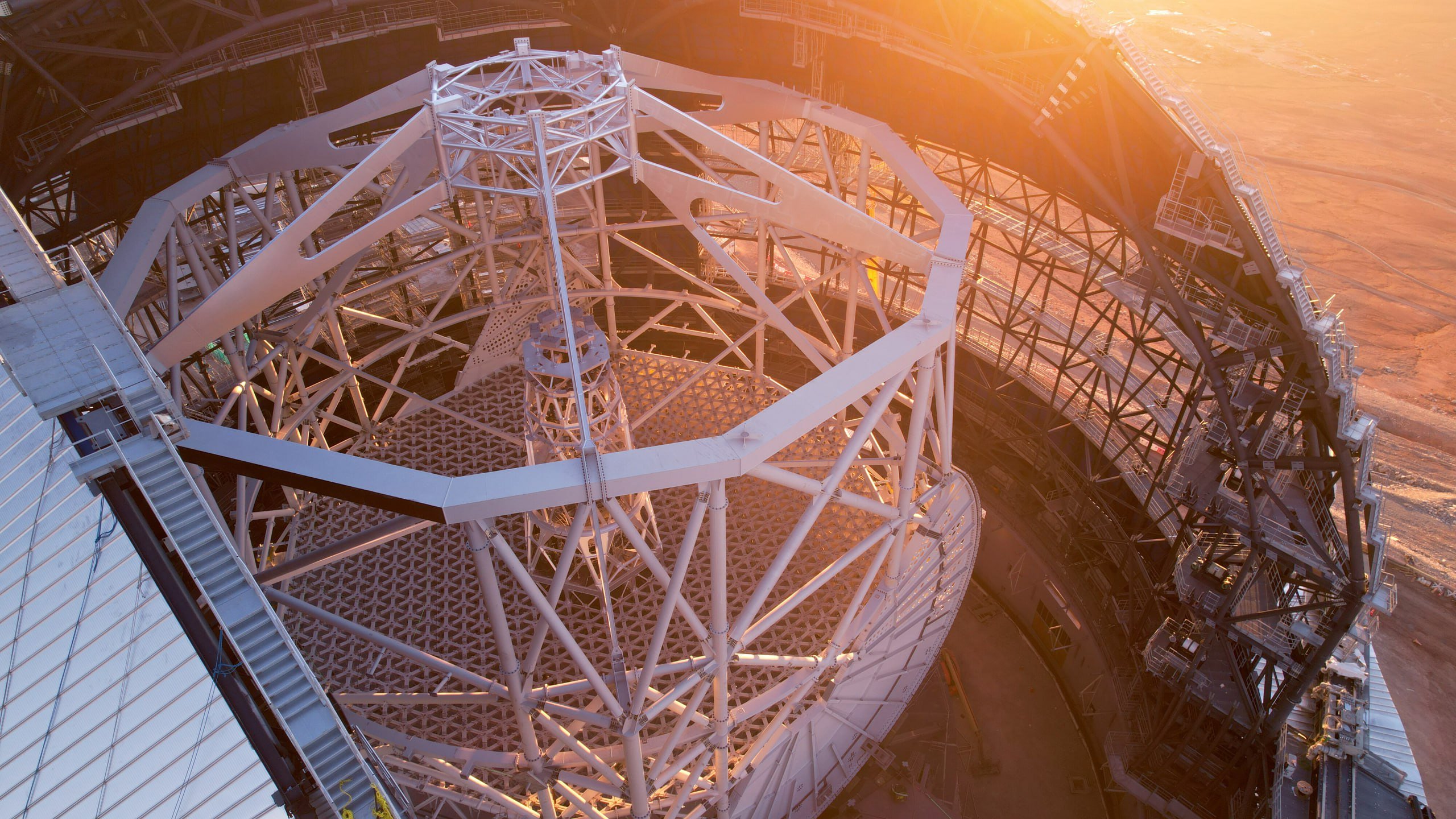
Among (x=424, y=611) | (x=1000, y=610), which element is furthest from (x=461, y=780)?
(x=1000, y=610)

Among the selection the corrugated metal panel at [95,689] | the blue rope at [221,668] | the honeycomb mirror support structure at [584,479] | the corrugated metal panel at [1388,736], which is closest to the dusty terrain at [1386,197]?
the corrugated metal panel at [1388,736]

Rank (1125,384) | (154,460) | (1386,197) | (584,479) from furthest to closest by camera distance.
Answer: (1386,197)
(1125,384)
(584,479)
(154,460)

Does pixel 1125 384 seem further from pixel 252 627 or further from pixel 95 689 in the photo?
pixel 95 689

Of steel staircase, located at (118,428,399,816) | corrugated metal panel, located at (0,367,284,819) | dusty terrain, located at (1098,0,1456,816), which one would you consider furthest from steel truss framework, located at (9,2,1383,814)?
corrugated metal panel, located at (0,367,284,819)

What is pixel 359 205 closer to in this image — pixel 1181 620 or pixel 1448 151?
pixel 1181 620

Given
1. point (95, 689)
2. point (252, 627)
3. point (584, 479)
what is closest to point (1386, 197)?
point (584, 479)

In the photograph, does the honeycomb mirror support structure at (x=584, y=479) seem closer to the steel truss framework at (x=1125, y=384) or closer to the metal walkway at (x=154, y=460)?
the steel truss framework at (x=1125, y=384)

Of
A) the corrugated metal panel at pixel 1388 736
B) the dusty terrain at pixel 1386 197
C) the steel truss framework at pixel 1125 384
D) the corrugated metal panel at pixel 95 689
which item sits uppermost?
the corrugated metal panel at pixel 95 689
